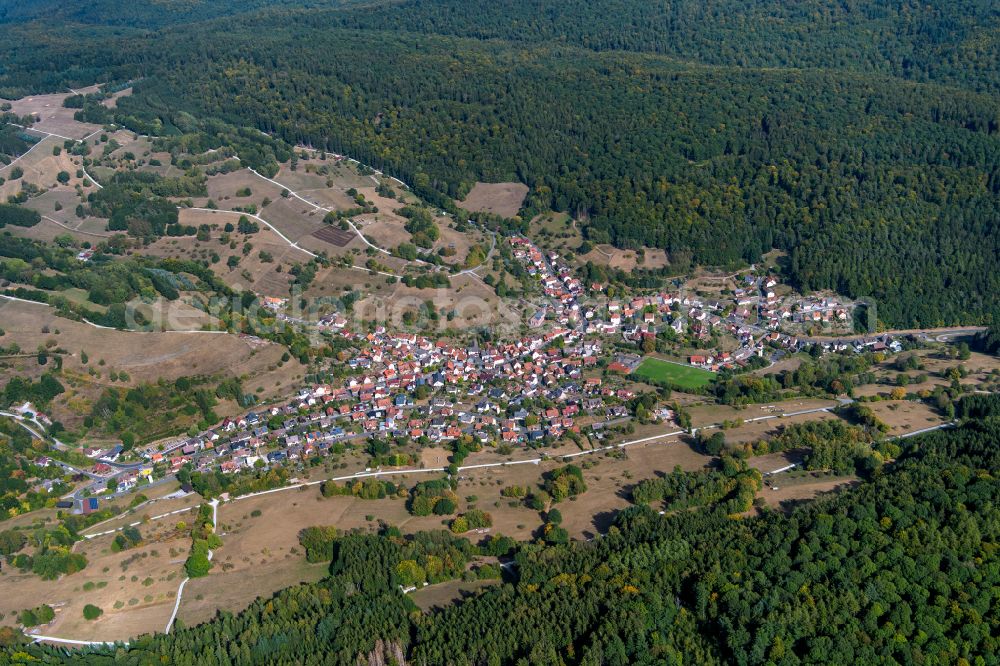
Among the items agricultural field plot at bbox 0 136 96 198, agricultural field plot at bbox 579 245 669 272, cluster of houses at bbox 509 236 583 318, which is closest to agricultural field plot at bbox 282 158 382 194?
cluster of houses at bbox 509 236 583 318

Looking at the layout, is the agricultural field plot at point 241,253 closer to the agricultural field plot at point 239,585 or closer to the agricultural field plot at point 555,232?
the agricultural field plot at point 555,232

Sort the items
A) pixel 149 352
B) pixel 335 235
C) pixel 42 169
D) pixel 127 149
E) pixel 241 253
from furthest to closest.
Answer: pixel 127 149
pixel 42 169
pixel 335 235
pixel 241 253
pixel 149 352

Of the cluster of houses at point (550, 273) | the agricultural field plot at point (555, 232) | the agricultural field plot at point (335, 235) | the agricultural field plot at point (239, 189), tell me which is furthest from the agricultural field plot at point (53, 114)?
the agricultural field plot at point (555, 232)

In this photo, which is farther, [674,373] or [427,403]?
[674,373]

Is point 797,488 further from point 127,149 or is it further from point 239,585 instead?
point 127,149

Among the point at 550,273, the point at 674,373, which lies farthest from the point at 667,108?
the point at 674,373
